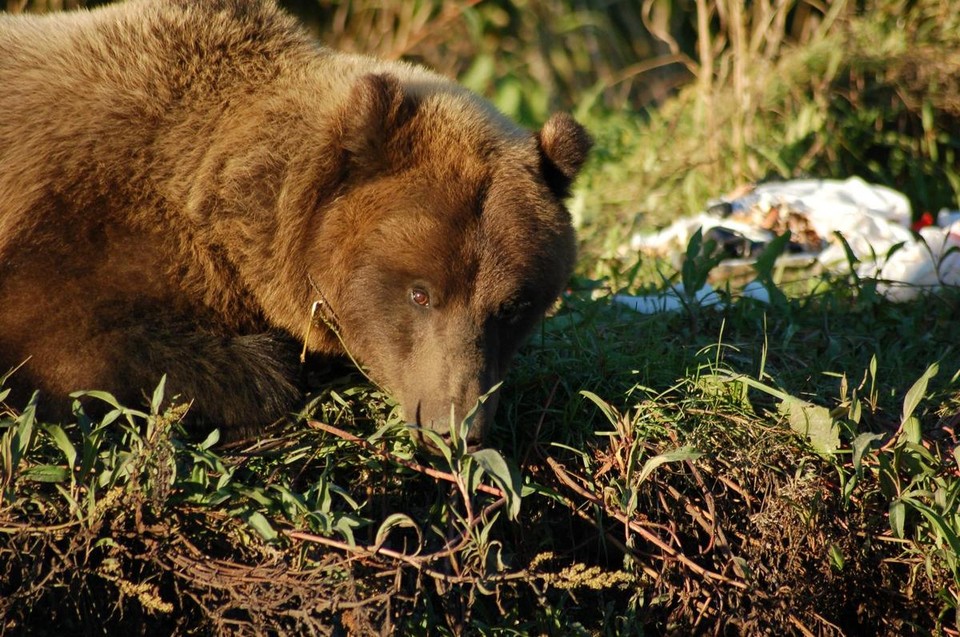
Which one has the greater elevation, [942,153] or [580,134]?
[580,134]

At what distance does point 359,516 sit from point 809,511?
137cm

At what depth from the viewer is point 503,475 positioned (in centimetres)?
275

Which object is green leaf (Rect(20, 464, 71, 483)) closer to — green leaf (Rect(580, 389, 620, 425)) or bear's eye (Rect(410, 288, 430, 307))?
bear's eye (Rect(410, 288, 430, 307))

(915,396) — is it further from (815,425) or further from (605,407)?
(605,407)

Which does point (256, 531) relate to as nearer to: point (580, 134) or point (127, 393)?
point (127, 393)

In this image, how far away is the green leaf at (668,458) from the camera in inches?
119

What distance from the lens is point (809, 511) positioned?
10.5ft

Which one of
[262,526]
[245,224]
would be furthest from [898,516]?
[245,224]

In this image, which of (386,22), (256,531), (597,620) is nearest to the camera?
(256,531)

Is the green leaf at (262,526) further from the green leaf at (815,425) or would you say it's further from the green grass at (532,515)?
the green leaf at (815,425)

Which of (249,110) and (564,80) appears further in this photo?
(564,80)

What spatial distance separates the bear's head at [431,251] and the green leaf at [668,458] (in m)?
0.49

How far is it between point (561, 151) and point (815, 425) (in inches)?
49.0

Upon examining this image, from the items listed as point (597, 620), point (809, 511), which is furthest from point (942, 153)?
point (597, 620)
